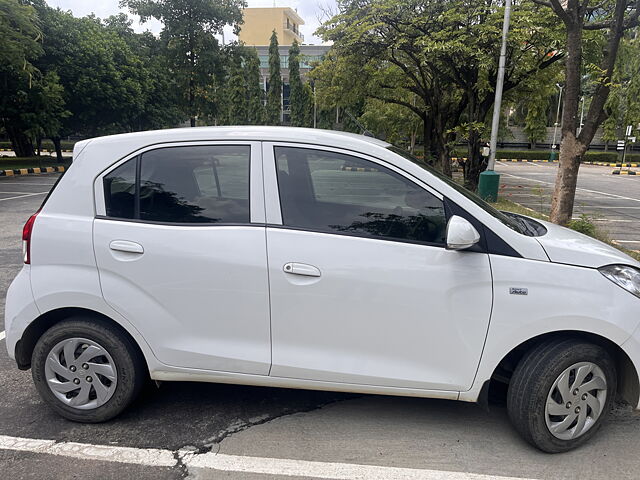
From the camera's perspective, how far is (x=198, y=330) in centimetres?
291

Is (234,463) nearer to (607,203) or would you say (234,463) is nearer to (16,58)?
(607,203)

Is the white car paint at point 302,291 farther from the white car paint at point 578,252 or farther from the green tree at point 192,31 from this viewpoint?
the green tree at point 192,31

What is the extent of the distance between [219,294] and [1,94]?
23.0 meters

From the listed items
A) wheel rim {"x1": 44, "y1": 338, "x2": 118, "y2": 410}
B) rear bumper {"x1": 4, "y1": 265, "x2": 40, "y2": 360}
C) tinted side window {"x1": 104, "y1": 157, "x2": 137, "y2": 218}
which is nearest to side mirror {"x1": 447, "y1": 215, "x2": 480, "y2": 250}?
tinted side window {"x1": 104, "y1": 157, "x2": 137, "y2": 218}

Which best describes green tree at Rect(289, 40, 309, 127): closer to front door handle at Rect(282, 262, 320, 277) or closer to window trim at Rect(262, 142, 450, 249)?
window trim at Rect(262, 142, 450, 249)

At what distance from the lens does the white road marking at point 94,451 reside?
2748mm

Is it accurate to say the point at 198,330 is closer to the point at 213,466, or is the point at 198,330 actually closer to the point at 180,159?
the point at 213,466

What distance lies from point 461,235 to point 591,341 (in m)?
1.00

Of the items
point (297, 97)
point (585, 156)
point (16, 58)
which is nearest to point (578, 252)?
point (16, 58)

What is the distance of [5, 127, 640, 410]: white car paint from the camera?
2676mm

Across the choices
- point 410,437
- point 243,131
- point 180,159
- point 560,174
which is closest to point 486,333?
point 410,437

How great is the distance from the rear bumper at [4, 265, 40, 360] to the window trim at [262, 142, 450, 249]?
60.2 inches

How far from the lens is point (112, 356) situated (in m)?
2.98

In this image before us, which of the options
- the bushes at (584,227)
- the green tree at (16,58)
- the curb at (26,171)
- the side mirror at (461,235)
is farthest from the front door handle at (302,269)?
the curb at (26,171)
